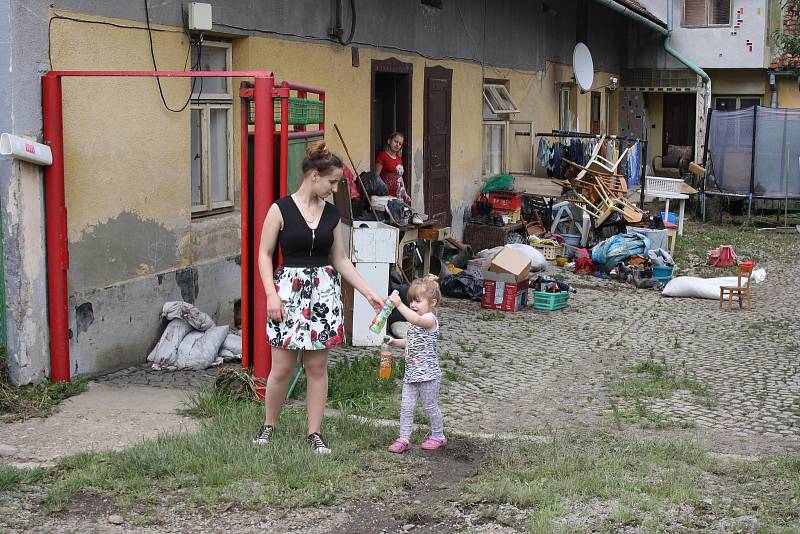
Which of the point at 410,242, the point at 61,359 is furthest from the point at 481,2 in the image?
the point at 61,359

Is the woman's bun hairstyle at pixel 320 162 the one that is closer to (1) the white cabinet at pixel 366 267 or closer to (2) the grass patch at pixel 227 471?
(2) the grass patch at pixel 227 471

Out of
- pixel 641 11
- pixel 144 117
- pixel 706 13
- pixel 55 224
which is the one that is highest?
pixel 706 13

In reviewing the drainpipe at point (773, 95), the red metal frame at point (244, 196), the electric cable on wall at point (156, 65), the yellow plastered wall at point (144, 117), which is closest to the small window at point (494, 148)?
the yellow plastered wall at point (144, 117)

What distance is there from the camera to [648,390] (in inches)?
301

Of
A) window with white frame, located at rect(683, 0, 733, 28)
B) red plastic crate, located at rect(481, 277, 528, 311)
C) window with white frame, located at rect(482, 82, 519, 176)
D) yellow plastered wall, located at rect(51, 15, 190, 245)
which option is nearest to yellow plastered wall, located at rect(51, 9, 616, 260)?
yellow plastered wall, located at rect(51, 15, 190, 245)

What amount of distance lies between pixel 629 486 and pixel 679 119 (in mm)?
23434

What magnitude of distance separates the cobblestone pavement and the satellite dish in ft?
22.9

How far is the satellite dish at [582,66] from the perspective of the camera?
1870 cm

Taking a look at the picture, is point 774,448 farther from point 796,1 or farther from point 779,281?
point 779,281

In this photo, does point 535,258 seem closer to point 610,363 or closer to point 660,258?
point 660,258

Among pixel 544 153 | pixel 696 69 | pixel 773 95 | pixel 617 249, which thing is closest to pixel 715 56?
pixel 696 69

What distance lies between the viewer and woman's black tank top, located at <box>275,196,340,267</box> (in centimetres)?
538

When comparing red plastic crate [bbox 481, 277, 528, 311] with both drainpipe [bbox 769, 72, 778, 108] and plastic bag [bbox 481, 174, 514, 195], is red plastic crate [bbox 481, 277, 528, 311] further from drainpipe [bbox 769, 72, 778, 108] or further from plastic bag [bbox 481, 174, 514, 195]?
drainpipe [bbox 769, 72, 778, 108]

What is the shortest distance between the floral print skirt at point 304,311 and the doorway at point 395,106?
6955 millimetres
